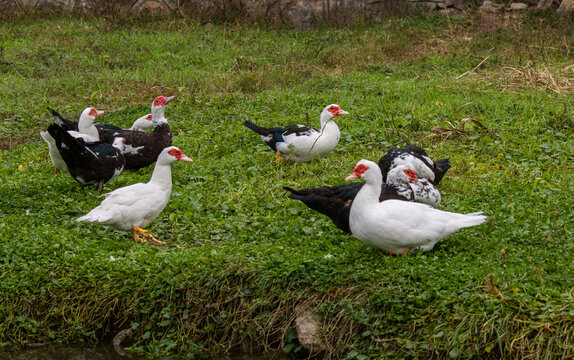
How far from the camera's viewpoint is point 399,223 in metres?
5.17

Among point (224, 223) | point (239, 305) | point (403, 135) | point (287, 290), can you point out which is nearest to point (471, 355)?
point (287, 290)

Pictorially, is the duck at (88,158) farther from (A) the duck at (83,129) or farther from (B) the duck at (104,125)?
(B) the duck at (104,125)

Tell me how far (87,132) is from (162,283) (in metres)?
3.71

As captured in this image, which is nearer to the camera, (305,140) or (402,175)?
(402,175)

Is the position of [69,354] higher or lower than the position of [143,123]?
lower

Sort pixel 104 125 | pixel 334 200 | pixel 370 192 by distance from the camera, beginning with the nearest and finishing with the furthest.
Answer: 1. pixel 370 192
2. pixel 334 200
3. pixel 104 125

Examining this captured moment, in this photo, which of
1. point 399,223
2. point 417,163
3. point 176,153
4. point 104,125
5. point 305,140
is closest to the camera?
point 399,223

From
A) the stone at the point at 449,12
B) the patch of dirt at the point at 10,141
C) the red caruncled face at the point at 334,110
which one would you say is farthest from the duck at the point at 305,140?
the stone at the point at 449,12

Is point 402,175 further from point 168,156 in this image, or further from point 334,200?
point 168,156

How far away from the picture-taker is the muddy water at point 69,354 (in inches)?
201

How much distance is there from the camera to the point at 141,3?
15336mm

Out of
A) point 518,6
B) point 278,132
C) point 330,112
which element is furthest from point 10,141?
point 518,6

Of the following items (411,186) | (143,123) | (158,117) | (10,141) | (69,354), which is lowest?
(10,141)

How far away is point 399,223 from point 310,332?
1062mm
